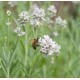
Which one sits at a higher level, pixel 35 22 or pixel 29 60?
pixel 35 22

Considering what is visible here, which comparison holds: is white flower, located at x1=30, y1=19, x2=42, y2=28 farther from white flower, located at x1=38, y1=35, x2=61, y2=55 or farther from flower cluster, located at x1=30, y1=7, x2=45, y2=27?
white flower, located at x1=38, y1=35, x2=61, y2=55

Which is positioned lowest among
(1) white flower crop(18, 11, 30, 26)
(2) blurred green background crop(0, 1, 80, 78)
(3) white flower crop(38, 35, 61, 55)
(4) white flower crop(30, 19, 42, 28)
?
(2) blurred green background crop(0, 1, 80, 78)

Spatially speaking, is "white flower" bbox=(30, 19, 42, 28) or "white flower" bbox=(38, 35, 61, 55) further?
"white flower" bbox=(30, 19, 42, 28)

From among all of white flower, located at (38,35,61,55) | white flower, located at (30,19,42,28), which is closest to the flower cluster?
white flower, located at (30,19,42,28)

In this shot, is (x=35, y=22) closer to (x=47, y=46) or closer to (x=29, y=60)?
(x=47, y=46)

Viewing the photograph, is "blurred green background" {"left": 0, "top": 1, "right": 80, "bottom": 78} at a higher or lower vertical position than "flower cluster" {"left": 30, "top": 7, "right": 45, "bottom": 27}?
lower

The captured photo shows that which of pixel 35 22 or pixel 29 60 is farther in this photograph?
pixel 29 60

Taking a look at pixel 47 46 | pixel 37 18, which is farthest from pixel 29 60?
pixel 47 46

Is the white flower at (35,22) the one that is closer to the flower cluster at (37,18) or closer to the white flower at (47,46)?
the flower cluster at (37,18)

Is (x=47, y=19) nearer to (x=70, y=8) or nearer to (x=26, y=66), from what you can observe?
(x=26, y=66)

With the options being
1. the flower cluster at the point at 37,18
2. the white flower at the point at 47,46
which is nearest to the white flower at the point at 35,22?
the flower cluster at the point at 37,18

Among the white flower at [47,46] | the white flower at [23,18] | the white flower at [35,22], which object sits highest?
the white flower at [23,18]
